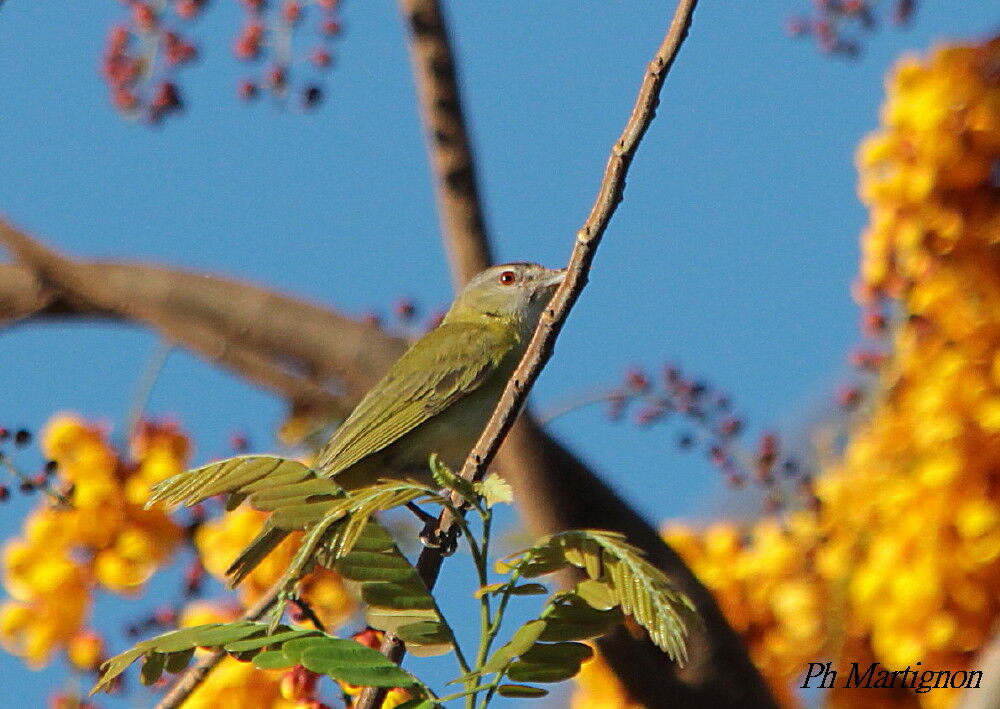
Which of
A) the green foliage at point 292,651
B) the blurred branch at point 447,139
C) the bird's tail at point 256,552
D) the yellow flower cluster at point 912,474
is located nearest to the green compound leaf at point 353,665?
the green foliage at point 292,651

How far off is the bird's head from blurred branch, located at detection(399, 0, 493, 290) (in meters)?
0.43

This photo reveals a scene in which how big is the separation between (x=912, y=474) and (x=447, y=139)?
1.85 meters

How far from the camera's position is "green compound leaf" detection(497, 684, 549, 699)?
66.7 inches

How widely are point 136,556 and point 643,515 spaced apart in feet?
5.28

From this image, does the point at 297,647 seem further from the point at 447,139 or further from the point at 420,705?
the point at 447,139

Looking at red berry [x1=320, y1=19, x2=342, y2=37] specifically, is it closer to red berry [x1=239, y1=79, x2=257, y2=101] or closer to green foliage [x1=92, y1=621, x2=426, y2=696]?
red berry [x1=239, y1=79, x2=257, y2=101]

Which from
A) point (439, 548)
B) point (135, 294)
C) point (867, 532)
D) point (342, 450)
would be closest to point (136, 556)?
point (342, 450)

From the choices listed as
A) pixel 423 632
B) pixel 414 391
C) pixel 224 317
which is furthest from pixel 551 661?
pixel 224 317

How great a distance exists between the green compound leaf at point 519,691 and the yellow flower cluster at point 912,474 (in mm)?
1407

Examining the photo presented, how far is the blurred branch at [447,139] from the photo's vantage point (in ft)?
13.6

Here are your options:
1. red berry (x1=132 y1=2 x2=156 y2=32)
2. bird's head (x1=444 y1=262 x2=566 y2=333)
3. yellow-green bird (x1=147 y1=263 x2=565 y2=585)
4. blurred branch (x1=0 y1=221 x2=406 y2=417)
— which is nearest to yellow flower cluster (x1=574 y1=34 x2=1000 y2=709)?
yellow-green bird (x1=147 y1=263 x2=565 y2=585)

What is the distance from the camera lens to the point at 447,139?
4.18 metres

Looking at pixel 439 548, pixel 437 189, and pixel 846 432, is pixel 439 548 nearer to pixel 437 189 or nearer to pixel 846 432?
pixel 846 432

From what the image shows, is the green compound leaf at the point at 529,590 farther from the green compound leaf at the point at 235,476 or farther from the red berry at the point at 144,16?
the red berry at the point at 144,16
